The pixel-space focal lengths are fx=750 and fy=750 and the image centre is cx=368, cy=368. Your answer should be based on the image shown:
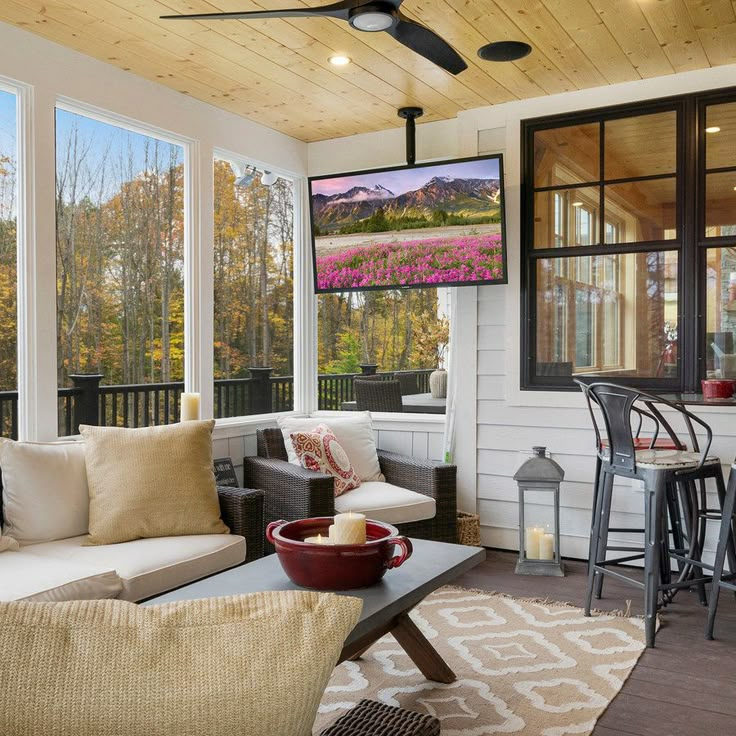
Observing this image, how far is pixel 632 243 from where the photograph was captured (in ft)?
14.0

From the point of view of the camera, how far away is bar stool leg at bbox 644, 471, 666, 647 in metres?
3.10

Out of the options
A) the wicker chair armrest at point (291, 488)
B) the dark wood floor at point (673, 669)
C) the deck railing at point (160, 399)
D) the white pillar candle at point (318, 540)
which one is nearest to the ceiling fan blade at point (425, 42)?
the white pillar candle at point (318, 540)

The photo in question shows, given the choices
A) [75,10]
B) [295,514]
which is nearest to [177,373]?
[295,514]

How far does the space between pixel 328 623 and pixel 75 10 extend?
3177 millimetres

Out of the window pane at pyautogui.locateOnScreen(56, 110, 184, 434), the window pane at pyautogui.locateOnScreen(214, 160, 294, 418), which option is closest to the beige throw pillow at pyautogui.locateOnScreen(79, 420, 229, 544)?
the window pane at pyautogui.locateOnScreen(56, 110, 184, 434)

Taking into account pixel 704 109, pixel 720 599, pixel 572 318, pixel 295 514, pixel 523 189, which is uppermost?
pixel 704 109

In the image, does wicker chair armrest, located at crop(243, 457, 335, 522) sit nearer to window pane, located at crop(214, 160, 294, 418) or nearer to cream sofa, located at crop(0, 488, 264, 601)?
cream sofa, located at crop(0, 488, 264, 601)

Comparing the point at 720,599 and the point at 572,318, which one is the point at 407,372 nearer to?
the point at 572,318

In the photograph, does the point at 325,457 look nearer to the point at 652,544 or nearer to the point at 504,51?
the point at 652,544

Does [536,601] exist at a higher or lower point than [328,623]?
lower

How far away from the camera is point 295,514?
3879 mm

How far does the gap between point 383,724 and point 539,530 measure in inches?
109

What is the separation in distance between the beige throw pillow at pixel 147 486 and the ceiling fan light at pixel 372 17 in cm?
191

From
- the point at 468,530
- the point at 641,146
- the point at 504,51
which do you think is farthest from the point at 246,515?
the point at 641,146
